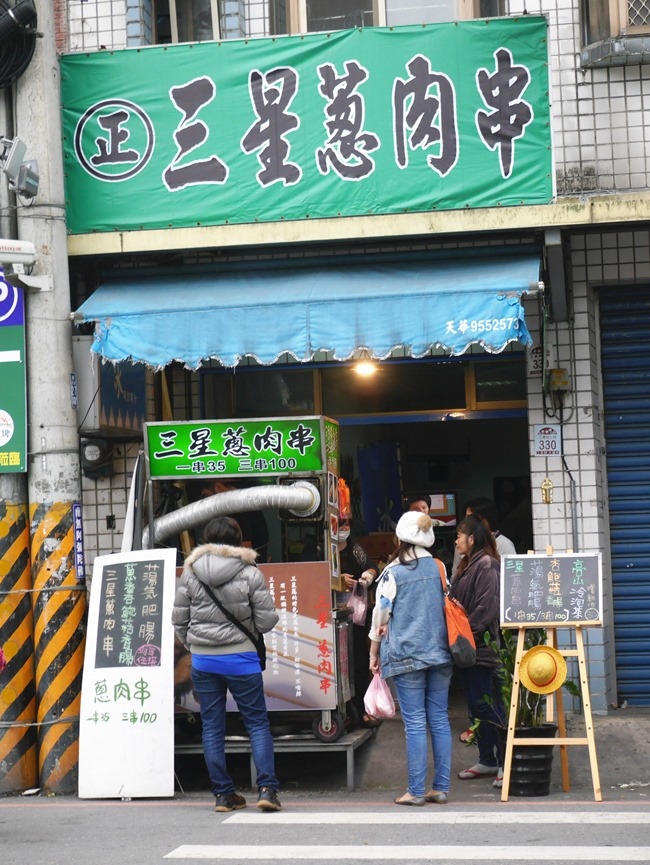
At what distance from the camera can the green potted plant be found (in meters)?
8.64

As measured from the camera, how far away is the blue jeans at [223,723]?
8406 mm

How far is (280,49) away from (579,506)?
14.0ft

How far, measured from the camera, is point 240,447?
952 cm

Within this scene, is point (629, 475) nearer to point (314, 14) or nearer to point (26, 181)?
point (314, 14)

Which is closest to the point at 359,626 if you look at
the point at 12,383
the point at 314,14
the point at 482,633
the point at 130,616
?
the point at 482,633

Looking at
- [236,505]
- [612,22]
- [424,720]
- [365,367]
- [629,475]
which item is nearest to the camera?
[424,720]

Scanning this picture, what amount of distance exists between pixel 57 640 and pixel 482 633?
3.11 metres

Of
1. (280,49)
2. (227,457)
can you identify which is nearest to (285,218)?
(280,49)

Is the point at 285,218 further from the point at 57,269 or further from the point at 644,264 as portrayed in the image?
the point at 644,264

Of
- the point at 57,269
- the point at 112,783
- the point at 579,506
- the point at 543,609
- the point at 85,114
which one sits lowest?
the point at 112,783

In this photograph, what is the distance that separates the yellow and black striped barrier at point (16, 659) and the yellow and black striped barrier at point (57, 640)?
0.10 m

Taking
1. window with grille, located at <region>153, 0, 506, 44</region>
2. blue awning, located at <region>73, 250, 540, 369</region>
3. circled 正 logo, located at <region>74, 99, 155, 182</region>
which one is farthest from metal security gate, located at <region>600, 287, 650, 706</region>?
circled 正 logo, located at <region>74, 99, 155, 182</region>

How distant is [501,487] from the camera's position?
489 inches

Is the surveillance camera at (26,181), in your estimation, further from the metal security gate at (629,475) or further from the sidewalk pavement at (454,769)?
the metal security gate at (629,475)
